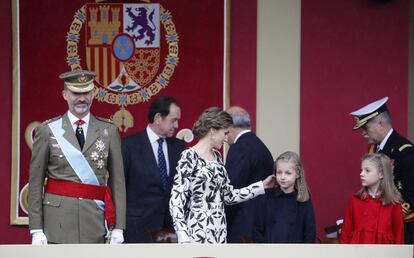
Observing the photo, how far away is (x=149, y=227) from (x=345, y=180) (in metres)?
1.95

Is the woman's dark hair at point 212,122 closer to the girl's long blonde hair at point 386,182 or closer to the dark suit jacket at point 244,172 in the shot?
the dark suit jacket at point 244,172

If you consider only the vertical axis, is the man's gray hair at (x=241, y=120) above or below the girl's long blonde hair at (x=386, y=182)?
above

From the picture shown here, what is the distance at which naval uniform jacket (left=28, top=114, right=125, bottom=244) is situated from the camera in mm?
8016

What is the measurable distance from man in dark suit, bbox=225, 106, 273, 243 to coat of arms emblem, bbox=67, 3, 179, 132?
127cm

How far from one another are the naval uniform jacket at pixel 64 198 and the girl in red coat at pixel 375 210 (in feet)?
5.10

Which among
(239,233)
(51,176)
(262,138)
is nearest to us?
(51,176)

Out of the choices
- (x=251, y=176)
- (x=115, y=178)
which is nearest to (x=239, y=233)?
(x=251, y=176)

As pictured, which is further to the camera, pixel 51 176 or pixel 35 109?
pixel 35 109

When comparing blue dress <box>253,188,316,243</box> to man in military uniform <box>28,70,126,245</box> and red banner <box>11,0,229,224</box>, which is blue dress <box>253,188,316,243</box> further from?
red banner <box>11,0,229,224</box>

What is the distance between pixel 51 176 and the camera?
26.5 ft

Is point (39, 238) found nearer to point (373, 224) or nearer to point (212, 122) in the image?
point (212, 122)

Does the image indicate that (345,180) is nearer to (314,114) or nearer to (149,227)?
(314,114)

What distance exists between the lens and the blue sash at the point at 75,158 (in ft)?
26.3

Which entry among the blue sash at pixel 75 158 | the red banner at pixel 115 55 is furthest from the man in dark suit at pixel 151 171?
the red banner at pixel 115 55
